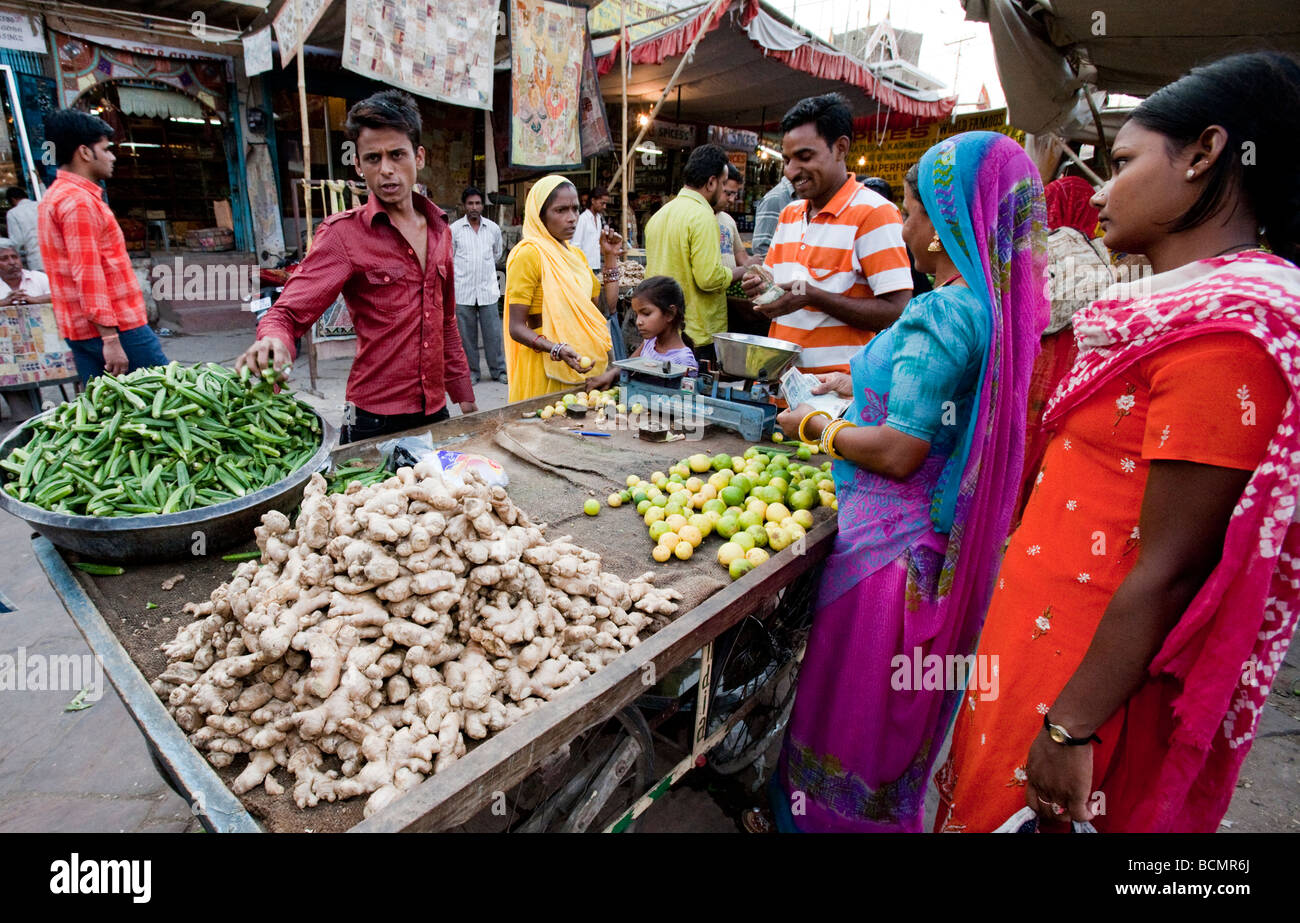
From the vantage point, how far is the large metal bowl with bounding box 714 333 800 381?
3243 mm

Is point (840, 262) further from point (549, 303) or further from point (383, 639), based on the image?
point (383, 639)

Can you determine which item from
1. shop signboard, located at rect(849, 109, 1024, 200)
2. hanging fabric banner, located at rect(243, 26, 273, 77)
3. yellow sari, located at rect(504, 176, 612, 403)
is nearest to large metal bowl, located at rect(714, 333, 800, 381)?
yellow sari, located at rect(504, 176, 612, 403)

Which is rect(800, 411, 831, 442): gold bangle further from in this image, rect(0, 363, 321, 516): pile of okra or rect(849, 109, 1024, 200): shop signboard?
rect(849, 109, 1024, 200): shop signboard

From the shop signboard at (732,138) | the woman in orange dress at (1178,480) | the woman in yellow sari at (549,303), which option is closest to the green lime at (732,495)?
the woman in orange dress at (1178,480)

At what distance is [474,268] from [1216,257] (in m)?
7.93

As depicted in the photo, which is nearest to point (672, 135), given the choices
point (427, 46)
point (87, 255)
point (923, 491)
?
point (427, 46)

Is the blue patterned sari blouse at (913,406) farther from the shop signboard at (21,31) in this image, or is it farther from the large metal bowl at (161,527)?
the shop signboard at (21,31)

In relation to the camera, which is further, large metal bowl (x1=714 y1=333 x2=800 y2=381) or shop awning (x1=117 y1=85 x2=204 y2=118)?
shop awning (x1=117 y1=85 x2=204 y2=118)

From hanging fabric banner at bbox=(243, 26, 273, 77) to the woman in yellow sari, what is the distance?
6.63 metres

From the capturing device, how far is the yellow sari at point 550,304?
4.29m

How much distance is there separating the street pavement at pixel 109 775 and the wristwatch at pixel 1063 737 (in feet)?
6.24

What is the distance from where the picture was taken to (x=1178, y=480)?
129 centimetres
